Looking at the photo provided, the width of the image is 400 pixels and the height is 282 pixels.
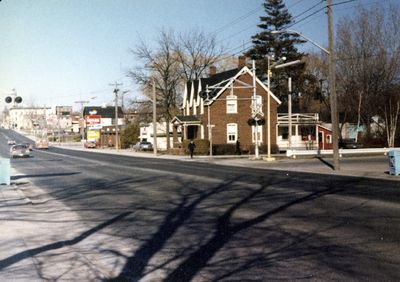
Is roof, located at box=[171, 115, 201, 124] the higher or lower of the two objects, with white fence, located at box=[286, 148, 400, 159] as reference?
higher

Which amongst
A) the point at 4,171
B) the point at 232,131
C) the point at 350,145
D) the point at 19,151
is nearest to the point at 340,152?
the point at 350,145

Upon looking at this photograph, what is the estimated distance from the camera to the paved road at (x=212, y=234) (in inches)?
312

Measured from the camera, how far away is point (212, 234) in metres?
11.0

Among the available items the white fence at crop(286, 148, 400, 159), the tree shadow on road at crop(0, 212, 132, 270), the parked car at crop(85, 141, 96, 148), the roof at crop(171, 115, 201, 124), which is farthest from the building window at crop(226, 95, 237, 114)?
the tree shadow on road at crop(0, 212, 132, 270)

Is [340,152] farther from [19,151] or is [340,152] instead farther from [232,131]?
[19,151]

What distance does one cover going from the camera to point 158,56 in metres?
74.2

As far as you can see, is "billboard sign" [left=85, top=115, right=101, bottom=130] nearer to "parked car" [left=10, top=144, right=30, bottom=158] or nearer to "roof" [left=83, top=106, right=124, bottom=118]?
"roof" [left=83, top=106, right=124, bottom=118]

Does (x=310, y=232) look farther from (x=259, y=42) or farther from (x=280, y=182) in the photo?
(x=259, y=42)

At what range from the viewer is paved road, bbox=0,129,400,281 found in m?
7.91

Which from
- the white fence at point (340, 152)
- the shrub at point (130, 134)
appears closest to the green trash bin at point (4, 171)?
the white fence at point (340, 152)

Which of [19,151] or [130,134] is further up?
[130,134]

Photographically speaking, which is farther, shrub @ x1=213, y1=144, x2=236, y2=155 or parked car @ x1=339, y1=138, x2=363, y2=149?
parked car @ x1=339, y1=138, x2=363, y2=149

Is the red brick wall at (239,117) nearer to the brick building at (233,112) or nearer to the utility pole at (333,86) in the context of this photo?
the brick building at (233,112)

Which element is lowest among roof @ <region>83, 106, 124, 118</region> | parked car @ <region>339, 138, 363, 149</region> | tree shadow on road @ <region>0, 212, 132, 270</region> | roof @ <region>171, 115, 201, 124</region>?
tree shadow on road @ <region>0, 212, 132, 270</region>
